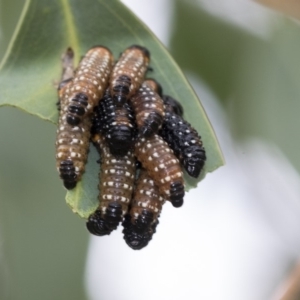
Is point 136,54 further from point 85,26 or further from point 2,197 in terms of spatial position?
point 2,197

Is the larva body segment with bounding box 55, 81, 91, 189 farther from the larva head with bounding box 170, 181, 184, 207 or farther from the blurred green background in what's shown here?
the blurred green background

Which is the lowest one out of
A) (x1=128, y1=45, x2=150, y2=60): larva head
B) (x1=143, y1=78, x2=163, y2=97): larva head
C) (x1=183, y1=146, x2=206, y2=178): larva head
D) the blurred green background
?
the blurred green background

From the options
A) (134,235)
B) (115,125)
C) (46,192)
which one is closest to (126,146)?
(115,125)

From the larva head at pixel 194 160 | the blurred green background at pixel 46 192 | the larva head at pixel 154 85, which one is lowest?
the blurred green background at pixel 46 192

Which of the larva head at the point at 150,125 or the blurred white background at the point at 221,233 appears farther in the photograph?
the blurred white background at the point at 221,233

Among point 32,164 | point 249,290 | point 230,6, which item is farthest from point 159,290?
point 230,6

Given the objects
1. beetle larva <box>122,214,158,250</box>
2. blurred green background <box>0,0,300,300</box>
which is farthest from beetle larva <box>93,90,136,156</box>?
blurred green background <box>0,0,300,300</box>

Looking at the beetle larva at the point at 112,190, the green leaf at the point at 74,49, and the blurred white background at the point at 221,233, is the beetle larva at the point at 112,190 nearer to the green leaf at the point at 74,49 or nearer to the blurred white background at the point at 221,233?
the green leaf at the point at 74,49

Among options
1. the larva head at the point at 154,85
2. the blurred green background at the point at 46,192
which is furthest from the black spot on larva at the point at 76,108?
the blurred green background at the point at 46,192

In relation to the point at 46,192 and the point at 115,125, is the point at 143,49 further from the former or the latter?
the point at 46,192
